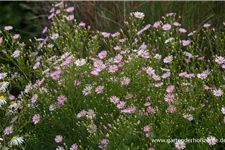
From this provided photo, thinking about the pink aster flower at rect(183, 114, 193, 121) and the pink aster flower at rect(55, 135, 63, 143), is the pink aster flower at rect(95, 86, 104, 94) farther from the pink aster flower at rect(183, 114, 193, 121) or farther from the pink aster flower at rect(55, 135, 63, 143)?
the pink aster flower at rect(183, 114, 193, 121)

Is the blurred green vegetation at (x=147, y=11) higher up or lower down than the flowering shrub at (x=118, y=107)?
lower down

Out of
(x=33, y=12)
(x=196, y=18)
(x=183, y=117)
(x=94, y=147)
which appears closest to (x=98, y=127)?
(x=94, y=147)

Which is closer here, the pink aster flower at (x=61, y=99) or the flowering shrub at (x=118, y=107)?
the flowering shrub at (x=118, y=107)

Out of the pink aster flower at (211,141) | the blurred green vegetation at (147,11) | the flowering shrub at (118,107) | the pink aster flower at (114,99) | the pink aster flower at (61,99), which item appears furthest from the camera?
the blurred green vegetation at (147,11)

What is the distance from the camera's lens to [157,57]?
3.18 meters

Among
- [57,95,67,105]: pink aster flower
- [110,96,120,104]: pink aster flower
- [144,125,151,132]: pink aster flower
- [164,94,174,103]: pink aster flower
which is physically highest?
[164,94,174,103]: pink aster flower

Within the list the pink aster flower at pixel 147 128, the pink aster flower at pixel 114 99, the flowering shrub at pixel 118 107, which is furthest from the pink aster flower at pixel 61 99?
the pink aster flower at pixel 147 128

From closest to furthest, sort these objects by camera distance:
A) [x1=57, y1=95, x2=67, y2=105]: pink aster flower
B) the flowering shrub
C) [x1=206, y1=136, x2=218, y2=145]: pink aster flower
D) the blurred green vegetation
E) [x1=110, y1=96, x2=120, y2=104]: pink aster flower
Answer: [x1=206, y1=136, x2=218, y2=145]: pink aster flower < the flowering shrub < [x1=110, y1=96, x2=120, y2=104]: pink aster flower < [x1=57, y1=95, x2=67, y2=105]: pink aster flower < the blurred green vegetation

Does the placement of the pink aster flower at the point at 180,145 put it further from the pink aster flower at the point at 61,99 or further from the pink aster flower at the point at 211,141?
the pink aster flower at the point at 61,99

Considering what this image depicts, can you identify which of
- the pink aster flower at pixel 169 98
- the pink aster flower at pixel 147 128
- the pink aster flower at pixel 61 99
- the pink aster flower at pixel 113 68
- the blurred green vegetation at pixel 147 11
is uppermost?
the pink aster flower at pixel 113 68

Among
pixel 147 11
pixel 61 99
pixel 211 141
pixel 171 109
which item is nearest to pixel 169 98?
pixel 171 109

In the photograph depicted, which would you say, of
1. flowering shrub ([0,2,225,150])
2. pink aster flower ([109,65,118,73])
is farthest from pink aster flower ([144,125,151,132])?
pink aster flower ([109,65,118,73])

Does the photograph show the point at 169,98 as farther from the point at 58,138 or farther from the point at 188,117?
the point at 58,138

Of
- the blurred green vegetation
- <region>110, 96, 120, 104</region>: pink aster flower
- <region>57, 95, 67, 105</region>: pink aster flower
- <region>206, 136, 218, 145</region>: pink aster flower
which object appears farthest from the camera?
the blurred green vegetation
